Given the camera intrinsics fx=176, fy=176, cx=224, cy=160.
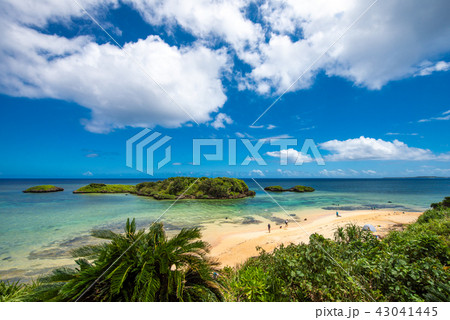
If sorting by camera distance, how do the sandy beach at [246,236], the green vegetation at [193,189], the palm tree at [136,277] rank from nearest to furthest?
the palm tree at [136,277] → the sandy beach at [246,236] → the green vegetation at [193,189]

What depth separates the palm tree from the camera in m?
3.48

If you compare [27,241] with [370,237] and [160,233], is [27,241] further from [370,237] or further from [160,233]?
[370,237]

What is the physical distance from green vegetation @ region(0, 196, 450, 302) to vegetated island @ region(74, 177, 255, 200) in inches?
1555

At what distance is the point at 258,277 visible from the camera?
10.1 feet

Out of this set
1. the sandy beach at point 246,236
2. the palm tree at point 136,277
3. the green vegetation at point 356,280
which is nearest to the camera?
the green vegetation at point 356,280

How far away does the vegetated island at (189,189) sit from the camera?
1750 inches

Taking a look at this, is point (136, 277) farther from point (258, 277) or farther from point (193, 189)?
point (193, 189)

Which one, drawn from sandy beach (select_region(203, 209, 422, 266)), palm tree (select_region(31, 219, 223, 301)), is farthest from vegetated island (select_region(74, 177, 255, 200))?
palm tree (select_region(31, 219, 223, 301))

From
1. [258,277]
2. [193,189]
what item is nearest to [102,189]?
[193,189]

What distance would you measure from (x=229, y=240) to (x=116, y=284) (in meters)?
14.3

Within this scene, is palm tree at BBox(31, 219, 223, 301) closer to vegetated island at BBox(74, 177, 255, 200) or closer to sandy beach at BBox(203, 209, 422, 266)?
sandy beach at BBox(203, 209, 422, 266)

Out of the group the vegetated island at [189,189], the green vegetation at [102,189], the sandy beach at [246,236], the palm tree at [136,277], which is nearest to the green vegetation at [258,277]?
the palm tree at [136,277]

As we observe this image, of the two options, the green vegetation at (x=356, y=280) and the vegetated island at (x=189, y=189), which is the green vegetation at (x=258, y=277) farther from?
the vegetated island at (x=189, y=189)
